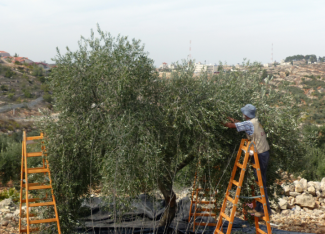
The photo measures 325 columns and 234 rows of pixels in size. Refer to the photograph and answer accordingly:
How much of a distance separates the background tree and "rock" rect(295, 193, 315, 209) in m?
4.72

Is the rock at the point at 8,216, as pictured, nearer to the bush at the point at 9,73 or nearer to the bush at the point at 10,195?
the bush at the point at 10,195

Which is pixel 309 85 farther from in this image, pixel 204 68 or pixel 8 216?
pixel 8 216

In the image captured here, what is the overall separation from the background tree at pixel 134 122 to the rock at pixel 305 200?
4721 millimetres

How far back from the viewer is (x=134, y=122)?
5664mm

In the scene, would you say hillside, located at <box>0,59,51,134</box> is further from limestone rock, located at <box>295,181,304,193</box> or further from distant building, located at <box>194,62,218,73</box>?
distant building, located at <box>194,62,218,73</box>

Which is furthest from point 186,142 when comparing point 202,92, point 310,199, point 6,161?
point 6,161

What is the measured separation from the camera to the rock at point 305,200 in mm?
10694

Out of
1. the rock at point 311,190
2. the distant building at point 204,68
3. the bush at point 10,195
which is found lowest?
the bush at point 10,195

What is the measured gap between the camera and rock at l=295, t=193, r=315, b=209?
10.7 metres

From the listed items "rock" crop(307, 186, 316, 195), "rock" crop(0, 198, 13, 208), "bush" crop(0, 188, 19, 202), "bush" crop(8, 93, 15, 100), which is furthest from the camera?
"bush" crop(8, 93, 15, 100)

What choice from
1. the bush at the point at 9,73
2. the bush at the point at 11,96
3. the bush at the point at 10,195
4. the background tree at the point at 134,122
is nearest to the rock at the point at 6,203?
the bush at the point at 10,195

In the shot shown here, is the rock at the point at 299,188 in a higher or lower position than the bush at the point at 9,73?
lower

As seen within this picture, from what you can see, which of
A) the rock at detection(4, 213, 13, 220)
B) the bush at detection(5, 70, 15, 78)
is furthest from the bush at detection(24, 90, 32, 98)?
the rock at detection(4, 213, 13, 220)

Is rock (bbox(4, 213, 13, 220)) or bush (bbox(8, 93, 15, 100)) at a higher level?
bush (bbox(8, 93, 15, 100))
